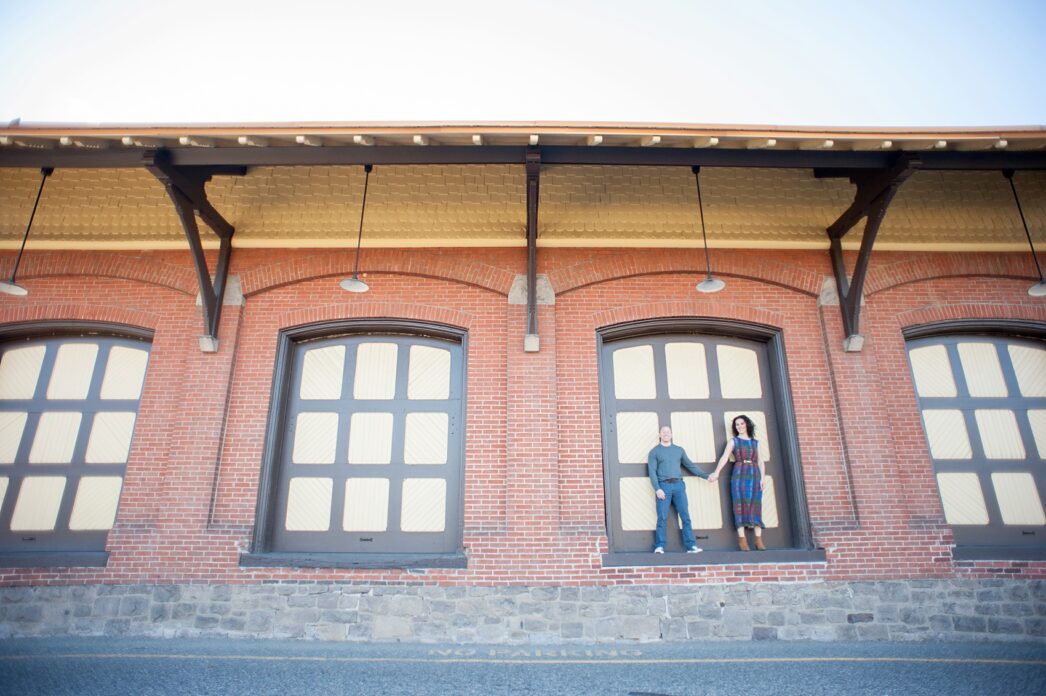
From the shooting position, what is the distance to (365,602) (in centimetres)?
639

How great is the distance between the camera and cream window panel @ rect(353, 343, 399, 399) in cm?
763

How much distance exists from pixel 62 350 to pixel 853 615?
417 inches

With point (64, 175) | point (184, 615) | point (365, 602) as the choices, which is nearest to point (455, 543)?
point (365, 602)

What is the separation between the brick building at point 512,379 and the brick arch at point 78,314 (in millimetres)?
44

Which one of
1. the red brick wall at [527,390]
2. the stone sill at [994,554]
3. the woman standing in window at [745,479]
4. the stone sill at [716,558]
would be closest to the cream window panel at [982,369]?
the red brick wall at [527,390]

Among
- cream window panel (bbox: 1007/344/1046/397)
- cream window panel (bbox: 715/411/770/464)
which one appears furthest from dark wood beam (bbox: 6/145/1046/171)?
cream window panel (bbox: 715/411/770/464)

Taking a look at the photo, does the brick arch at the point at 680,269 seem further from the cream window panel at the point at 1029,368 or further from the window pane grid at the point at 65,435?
the window pane grid at the point at 65,435

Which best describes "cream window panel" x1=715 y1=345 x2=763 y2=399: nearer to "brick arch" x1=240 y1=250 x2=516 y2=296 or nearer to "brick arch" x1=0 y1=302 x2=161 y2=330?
"brick arch" x1=240 y1=250 x2=516 y2=296

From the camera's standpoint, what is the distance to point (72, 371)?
25.7 ft

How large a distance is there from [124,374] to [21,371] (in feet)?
4.92

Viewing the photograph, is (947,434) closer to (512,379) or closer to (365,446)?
(512,379)

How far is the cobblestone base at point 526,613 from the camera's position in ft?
20.7

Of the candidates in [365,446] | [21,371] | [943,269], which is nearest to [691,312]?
[943,269]

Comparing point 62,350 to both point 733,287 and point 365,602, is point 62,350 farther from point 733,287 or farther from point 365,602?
point 733,287
